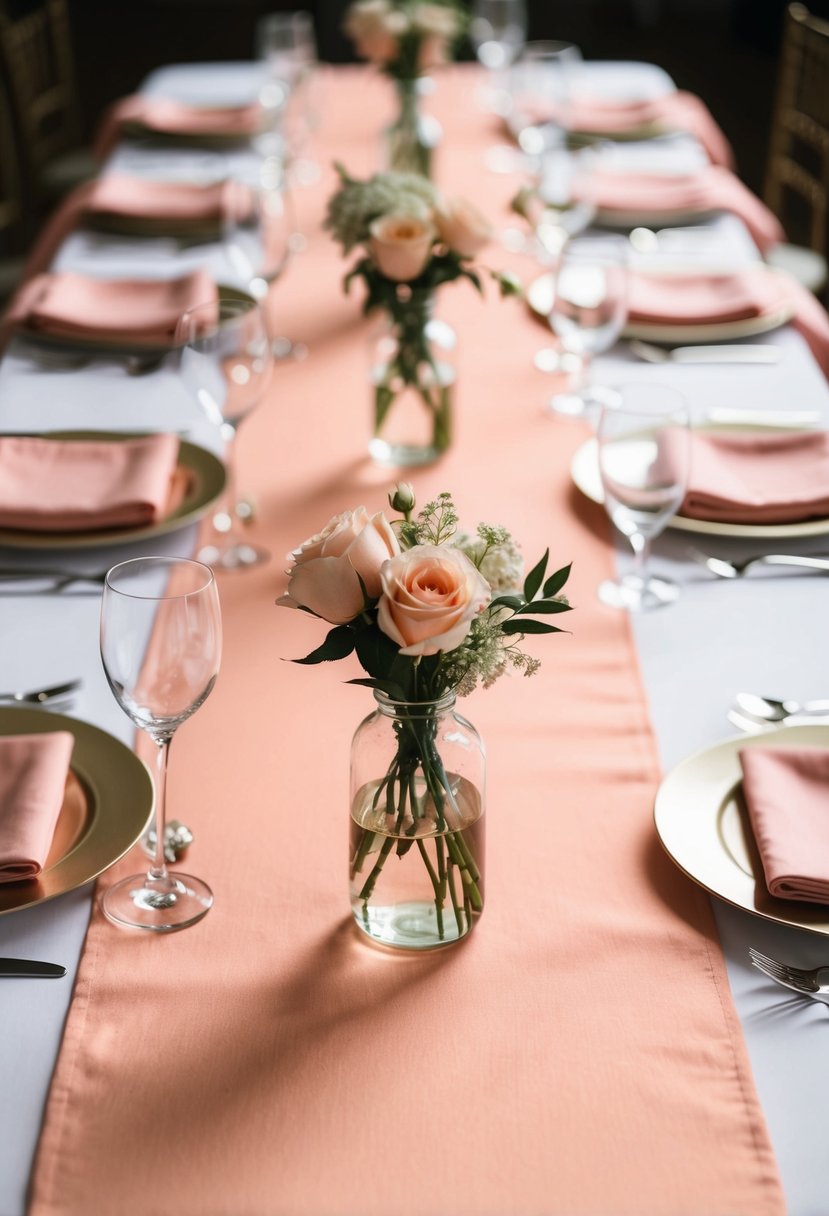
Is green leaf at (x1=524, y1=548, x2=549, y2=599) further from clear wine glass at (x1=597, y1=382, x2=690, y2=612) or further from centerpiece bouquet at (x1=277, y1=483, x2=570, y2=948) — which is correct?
clear wine glass at (x1=597, y1=382, x2=690, y2=612)

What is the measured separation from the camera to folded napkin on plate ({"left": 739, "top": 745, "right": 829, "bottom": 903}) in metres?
1.01

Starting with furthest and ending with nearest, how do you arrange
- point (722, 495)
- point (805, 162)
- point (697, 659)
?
point (805, 162) < point (722, 495) < point (697, 659)

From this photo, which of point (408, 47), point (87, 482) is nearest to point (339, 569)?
point (87, 482)

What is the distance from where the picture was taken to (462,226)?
5.33 ft

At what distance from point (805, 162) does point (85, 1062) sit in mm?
5965

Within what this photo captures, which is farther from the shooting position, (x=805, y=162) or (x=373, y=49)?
(x=805, y=162)

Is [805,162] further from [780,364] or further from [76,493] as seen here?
[76,493]

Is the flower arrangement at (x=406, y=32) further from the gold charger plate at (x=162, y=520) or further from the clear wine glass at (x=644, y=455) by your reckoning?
the clear wine glass at (x=644, y=455)

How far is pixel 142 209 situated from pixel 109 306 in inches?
20.2

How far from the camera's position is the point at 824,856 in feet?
3.38

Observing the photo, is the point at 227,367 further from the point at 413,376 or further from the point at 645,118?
the point at 645,118

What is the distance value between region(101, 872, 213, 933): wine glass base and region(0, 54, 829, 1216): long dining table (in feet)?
0.04

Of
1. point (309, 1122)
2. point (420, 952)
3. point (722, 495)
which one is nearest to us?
point (309, 1122)

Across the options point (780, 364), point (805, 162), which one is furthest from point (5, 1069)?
point (805, 162)
